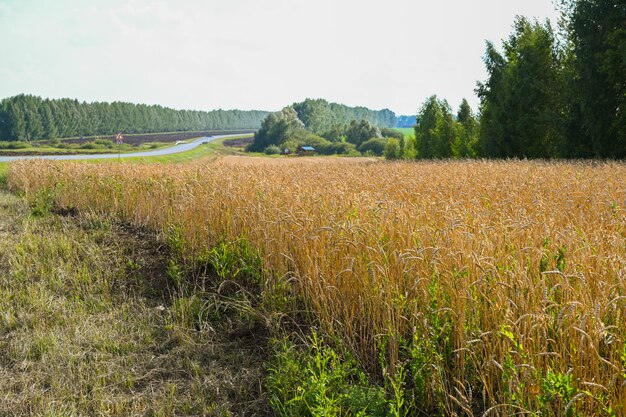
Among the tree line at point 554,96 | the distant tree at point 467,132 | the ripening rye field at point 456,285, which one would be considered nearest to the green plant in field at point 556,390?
the ripening rye field at point 456,285

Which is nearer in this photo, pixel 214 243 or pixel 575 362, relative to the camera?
pixel 575 362

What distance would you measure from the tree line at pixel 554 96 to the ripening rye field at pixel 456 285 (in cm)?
1764

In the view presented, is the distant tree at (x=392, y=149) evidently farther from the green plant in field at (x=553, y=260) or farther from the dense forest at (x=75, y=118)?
the green plant in field at (x=553, y=260)

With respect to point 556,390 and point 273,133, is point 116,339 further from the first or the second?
point 273,133

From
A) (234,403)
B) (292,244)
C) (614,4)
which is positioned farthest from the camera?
(614,4)

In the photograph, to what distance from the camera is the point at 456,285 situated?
11.1 ft

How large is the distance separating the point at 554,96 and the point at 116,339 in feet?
101

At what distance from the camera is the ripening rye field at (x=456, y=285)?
2592 mm

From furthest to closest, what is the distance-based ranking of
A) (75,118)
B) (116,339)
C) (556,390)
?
(75,118), (116,339), (556,390)

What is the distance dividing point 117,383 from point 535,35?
32570mm

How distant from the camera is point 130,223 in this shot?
9766mm

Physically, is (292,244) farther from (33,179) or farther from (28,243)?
(33,179)

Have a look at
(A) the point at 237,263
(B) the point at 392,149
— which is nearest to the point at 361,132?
(B) the point at 392,149

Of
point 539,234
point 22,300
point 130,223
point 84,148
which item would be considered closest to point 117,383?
point 22,300
